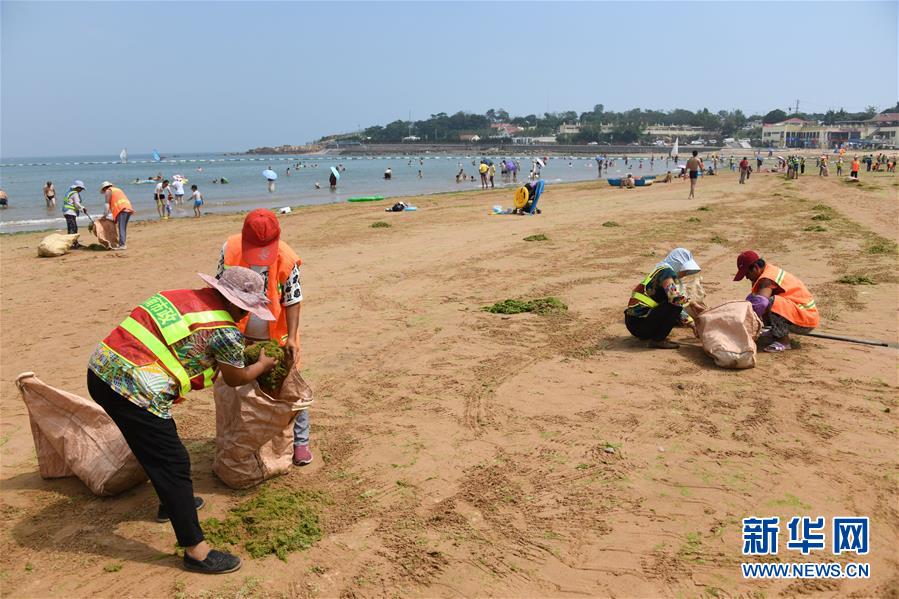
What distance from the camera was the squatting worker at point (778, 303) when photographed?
635 centimetres

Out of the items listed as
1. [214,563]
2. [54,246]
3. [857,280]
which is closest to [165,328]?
[214,563]

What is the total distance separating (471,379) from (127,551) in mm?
3265

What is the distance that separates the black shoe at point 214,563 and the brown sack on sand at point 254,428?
78 cm

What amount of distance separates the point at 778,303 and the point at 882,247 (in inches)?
Answer: 285

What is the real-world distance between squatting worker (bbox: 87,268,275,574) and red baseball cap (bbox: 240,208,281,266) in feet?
1.61

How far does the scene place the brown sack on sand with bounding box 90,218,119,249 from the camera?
14.1 metres

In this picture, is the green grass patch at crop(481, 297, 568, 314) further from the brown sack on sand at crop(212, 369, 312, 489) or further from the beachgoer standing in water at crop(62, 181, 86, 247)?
the beachgoer standing in water at crop(62, 181, 86, 247)

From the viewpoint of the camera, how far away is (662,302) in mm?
6461

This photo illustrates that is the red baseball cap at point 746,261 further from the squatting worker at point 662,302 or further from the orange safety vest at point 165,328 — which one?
the orange safety vest at point 165,328

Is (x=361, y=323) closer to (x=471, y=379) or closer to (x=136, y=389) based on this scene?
(x=471, y=379)

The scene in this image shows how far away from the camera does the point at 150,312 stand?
313 centimetres

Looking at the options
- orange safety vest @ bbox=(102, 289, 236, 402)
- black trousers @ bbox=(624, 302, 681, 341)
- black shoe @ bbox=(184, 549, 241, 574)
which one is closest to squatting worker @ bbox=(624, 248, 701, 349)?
black trousers @ bbox=(624, 302, 681, 341)

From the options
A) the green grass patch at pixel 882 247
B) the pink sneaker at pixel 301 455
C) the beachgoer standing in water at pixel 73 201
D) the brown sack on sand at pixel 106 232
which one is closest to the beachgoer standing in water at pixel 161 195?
the beachgoer standing in water at pixel 73 201

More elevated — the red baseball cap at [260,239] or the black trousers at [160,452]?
the red baseball cap at [260,239]
